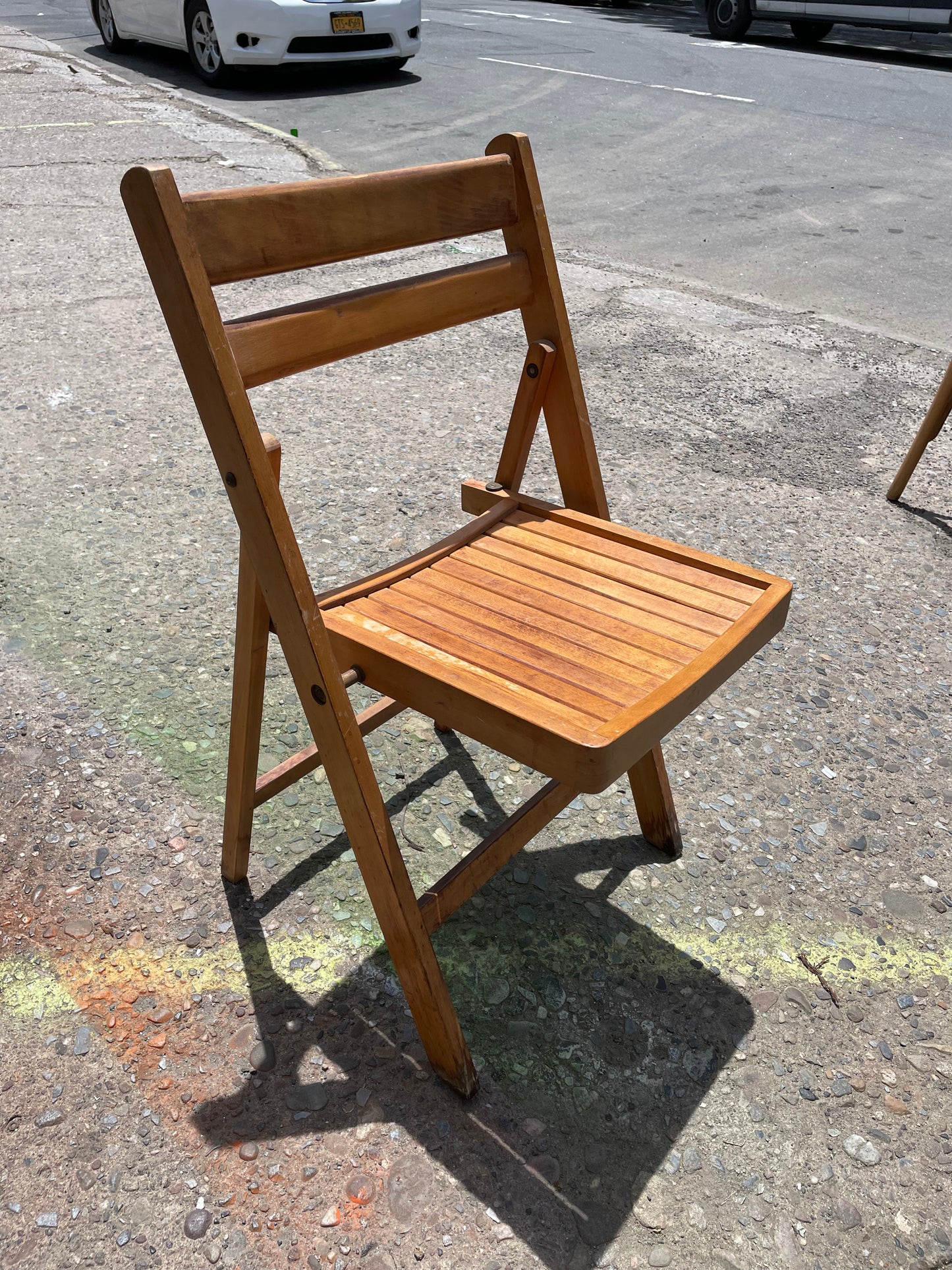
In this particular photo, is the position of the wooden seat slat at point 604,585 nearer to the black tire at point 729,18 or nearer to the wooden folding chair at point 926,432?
the wooden folding chair at point 926,432

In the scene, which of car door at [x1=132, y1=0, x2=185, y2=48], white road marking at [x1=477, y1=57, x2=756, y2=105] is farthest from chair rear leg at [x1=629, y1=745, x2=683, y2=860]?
car door at [x1=132, y1=0, x2=185, y2=48]

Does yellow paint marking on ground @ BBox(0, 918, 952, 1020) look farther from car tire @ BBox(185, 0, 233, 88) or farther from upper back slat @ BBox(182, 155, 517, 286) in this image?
car tire @ BBox(185, 0, 233, 88)

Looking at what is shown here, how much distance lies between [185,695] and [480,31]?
1362 centimetres

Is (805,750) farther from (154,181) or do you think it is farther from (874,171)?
(874,171)

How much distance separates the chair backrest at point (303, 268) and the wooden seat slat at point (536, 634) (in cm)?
31

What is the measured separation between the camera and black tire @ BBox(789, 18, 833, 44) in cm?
1391

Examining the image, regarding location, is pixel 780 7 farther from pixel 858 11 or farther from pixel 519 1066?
pixel 519 1066

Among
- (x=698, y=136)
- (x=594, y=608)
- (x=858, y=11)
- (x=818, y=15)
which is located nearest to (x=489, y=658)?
(x=594, y=608)

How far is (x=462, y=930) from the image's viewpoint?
193 cm

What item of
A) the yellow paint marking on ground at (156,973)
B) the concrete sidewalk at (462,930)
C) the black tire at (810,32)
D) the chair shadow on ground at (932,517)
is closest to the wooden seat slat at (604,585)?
the concrete sidewalk at (462,930)

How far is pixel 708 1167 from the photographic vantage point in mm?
1542

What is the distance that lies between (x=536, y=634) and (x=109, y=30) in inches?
455

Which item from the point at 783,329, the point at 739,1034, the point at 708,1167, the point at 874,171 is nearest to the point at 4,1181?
the point at 708,1167

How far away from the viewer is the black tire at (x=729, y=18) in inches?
527
